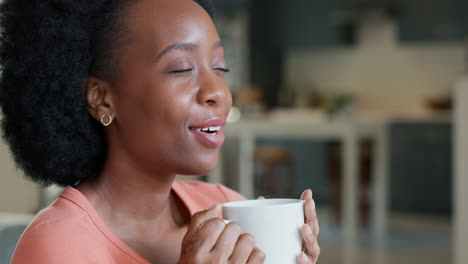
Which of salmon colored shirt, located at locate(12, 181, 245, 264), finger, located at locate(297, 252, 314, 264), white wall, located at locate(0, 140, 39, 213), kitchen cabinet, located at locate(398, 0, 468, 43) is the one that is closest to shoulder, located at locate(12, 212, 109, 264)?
salmon colored shirt, located at locate(12, 181, 245, 264)

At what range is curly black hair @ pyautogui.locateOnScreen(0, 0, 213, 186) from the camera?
71 centimetres

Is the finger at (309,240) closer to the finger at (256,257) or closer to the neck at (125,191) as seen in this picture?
the finger at (256,257)

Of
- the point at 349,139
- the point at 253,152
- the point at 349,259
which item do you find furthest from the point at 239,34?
the point at 349,259

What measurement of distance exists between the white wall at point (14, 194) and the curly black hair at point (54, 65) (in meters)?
1.36

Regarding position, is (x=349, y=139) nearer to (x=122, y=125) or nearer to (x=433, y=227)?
(x=433, y=227)

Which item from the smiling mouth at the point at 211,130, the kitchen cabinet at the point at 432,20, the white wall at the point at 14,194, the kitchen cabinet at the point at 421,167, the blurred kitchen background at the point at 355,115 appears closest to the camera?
the smiling mouth at the point at 211,130

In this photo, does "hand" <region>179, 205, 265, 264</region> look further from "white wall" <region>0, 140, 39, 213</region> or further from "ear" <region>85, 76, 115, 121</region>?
"white wall" <region>0, 140, 39, 213</region>

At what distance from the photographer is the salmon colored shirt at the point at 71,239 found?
64 cm

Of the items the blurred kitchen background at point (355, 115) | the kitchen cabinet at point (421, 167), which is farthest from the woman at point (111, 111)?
the kitchen cabinet at point (421, 167)

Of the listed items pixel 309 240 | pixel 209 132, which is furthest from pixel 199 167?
pixel 309 240

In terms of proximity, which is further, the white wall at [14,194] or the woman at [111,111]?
the white wall at [14,194]

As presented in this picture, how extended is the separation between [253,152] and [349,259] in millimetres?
1691

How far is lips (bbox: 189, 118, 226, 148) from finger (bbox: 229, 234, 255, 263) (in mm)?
124

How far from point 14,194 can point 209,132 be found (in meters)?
1.54
